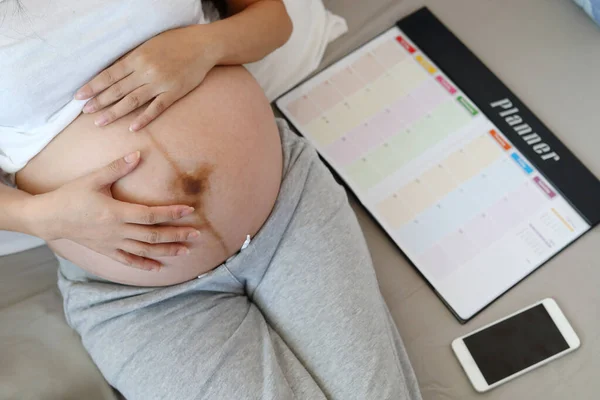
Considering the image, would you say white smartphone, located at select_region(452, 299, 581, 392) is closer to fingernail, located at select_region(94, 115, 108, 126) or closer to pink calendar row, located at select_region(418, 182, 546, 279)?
pink calendar row, located at select_region(418, 182, 546, 279)

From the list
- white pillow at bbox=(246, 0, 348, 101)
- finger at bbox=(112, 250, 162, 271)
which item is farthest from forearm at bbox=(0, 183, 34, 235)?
white pillow at bbox=(246, 0, 348, 101)

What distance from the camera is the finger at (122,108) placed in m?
0.65

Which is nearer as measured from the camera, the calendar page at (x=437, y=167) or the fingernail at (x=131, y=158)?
the fingernail at (x=131, y=158)

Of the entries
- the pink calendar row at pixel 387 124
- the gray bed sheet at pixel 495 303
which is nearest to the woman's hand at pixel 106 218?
the gray bed sheet at pixel 495 303

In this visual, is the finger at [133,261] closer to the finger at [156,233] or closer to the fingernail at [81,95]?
the finger at [156,233]

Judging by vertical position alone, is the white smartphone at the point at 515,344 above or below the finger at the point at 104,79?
below

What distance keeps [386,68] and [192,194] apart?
580mm

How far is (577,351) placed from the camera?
0.86 metres

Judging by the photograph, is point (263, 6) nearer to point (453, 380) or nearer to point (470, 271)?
point (470, 271)

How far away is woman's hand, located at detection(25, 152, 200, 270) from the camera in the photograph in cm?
62

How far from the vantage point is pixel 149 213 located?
24.8 inches

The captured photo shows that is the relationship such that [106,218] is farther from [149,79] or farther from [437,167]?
[437,167]

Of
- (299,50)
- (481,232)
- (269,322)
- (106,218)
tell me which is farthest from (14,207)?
(481,232)

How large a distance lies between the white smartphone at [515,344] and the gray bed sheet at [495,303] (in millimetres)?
17
